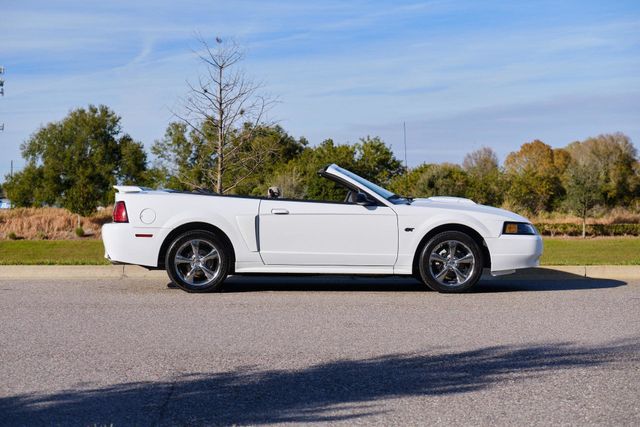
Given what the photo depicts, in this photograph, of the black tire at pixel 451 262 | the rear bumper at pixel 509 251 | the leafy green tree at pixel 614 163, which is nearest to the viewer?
the black tire at pixel 451 262

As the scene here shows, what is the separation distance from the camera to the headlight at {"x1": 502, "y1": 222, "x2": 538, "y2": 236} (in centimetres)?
1056

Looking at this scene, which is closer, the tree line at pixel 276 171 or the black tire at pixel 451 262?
the black tire at pixel 451 262

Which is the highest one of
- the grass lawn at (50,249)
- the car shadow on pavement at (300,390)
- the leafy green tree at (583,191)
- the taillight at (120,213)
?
the leafy green tree at (583,191)

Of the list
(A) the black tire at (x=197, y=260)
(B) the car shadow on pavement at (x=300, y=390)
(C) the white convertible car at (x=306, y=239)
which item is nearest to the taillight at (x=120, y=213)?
(C) the white convertible car at (x=306, y=239)

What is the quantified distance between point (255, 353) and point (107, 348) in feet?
3.92

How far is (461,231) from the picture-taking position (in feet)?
34.7

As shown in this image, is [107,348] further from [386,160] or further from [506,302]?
[386,160]

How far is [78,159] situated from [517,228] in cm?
5179

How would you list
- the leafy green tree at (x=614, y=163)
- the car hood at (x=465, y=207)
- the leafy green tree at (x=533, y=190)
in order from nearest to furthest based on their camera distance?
the car hood at (x=465, y=207) < the leafy green tree at (x=533, y=190) < the leafy green tree at (x=614, y=163)

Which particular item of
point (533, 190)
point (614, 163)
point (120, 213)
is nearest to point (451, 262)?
point (120, 213)

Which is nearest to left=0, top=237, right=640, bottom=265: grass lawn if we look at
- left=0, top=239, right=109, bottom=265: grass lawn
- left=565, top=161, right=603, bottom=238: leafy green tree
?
left=0, top=239, right=109, bottom=265: grass lawn

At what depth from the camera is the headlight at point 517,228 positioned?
416 inches

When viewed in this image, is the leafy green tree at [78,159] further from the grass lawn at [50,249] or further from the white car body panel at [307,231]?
the white car body panel at [307,231]

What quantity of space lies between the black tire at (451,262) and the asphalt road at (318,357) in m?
0.19
